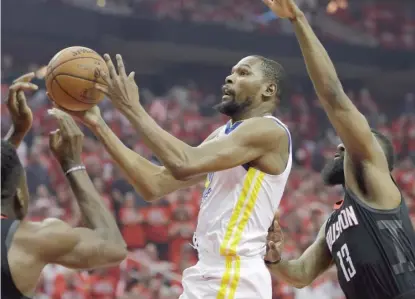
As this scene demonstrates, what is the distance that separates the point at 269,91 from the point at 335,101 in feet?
1.37

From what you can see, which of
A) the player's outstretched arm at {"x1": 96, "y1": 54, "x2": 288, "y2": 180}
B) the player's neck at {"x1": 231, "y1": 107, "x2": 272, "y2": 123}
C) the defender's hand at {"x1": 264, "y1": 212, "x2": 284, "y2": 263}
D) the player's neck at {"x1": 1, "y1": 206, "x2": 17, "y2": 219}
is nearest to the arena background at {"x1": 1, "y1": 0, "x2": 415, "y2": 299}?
the defender's hand at {"x1": 264, "y1": 212, "x2": 284, "y2": 263}

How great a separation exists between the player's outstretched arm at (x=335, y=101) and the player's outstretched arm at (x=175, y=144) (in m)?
0.44

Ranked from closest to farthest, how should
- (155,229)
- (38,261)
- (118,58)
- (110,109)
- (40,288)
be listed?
(38,261)
(118,58)
(40,288)
(155,229)
(110,109)

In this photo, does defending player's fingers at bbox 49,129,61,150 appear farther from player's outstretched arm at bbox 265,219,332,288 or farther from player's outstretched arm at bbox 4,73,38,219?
player's outstretched arm at bbox 265,219,332,288

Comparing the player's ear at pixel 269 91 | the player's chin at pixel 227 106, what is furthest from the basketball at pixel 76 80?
the player's ear at pixel 269 91

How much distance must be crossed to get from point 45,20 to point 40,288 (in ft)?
26.1

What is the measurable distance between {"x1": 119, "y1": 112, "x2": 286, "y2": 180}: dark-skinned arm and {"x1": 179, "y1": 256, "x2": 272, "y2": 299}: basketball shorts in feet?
1.60

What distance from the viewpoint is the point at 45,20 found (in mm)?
14938

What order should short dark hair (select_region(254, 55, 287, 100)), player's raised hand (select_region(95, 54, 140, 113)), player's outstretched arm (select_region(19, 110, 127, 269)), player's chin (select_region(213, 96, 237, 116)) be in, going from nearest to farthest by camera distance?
1. player's outstretched arm (select_region(19, 110, 127, 269))
2. player's raised hand (select_region(95, 54, 140, 113))
3. player's chin (select_region(213, 96, 237, 116))
4. short dark hair (select_region(254, 55, 287, 100))

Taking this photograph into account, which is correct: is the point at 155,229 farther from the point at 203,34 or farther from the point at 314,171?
the point at 203,34

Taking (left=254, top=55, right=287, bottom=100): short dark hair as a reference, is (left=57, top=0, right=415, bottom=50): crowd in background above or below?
below

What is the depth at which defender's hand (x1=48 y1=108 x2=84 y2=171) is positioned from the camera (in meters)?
3.73

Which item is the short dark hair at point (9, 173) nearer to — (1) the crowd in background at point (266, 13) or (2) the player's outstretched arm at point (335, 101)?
(2) the player's outstretched arm at point (335, 101)

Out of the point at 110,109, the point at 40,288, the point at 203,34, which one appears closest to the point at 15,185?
the point at 40,288
